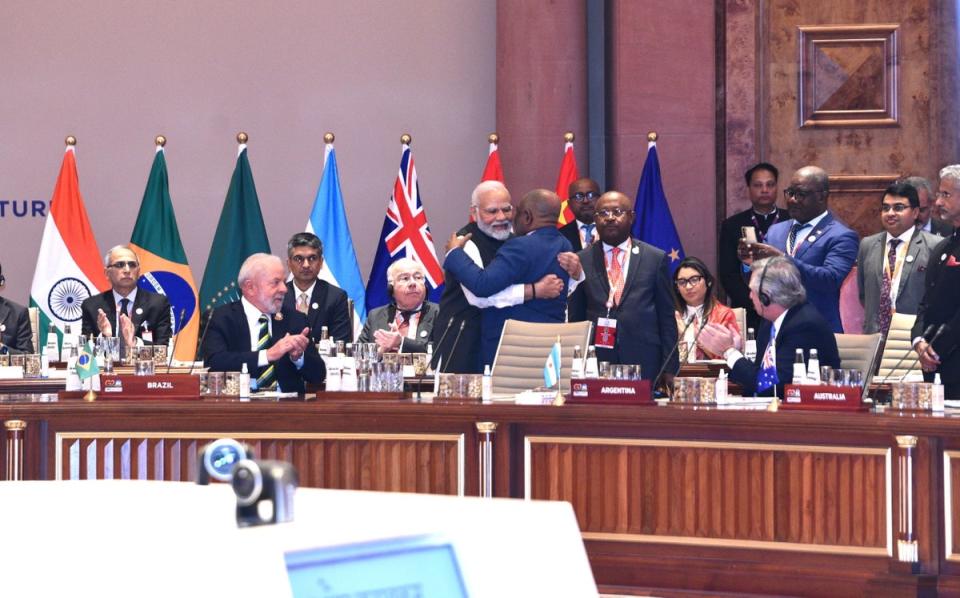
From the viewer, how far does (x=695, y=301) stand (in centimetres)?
708

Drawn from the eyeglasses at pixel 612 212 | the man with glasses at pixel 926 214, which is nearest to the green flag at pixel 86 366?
the eyeglasses at pixel 612 212

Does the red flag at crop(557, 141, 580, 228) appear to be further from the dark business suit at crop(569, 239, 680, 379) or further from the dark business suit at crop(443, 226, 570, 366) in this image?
the dark business suit at crop(443, 226, 570, 366)

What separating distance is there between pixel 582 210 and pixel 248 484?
688 cm

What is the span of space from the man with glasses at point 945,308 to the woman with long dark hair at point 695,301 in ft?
4.19

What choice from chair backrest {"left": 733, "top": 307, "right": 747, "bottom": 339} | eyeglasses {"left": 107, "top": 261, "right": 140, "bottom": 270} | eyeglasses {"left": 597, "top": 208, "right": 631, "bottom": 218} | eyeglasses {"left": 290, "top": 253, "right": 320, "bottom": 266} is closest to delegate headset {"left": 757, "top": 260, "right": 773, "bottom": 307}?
eyeglasses {"left": 597, "top": 208, "right": 631, "bottom": 218}

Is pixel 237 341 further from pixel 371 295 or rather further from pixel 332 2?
pixel 332 2

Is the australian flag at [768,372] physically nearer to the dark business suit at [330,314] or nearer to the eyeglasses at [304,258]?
the dark business suit at [330,314]

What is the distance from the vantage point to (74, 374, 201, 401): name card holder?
498 cm

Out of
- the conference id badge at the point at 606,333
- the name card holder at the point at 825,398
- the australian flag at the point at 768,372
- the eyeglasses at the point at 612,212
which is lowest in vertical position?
the name card holder at the point at 825,398

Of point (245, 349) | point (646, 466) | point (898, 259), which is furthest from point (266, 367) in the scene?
point (898, 259)

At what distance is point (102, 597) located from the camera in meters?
0.84

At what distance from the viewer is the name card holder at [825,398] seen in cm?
447

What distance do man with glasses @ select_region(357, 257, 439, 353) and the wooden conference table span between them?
1906mm

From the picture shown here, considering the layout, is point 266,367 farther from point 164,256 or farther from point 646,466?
point 164,256
